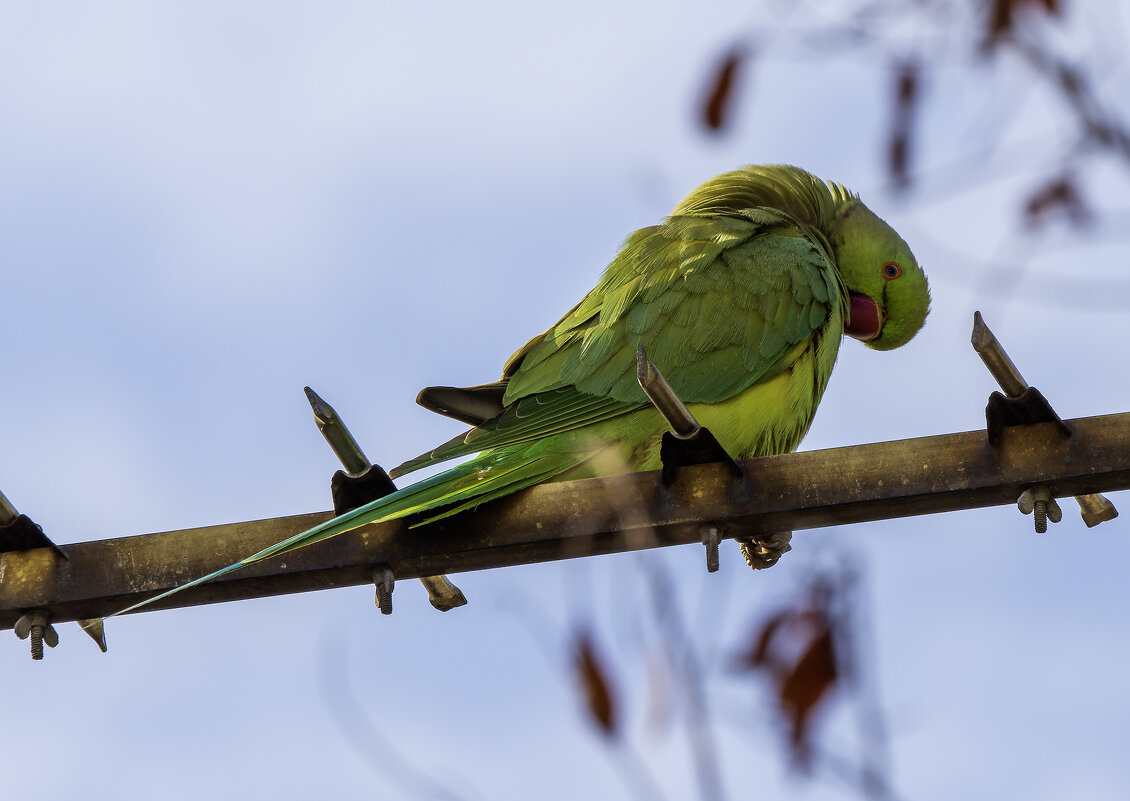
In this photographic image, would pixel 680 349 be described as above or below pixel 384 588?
above

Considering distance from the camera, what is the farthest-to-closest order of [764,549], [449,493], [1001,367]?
[764,549] < [449,493] < [1001,367]

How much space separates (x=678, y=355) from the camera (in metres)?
4.26

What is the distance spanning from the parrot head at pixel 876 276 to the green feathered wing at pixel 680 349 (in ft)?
1.15

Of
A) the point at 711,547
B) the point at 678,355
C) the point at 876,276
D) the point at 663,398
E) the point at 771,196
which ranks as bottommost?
the point at 711,547

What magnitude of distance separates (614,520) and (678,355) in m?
1.28

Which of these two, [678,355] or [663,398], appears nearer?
[663,398]

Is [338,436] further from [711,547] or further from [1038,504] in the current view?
[1038,504]

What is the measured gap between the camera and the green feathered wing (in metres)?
4.03

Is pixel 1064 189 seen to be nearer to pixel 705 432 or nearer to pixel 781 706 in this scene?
pixel 705 432

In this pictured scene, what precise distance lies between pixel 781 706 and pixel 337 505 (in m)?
1.46

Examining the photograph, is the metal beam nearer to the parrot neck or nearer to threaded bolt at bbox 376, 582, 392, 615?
threaded bolt at bbox 376, 582, 392, 615

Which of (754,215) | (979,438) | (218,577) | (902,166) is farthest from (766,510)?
(754,215)

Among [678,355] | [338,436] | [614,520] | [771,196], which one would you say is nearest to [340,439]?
[338,436]

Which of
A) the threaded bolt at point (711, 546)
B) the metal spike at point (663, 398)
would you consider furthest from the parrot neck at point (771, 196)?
the threaded bolt at point (711, 546)
